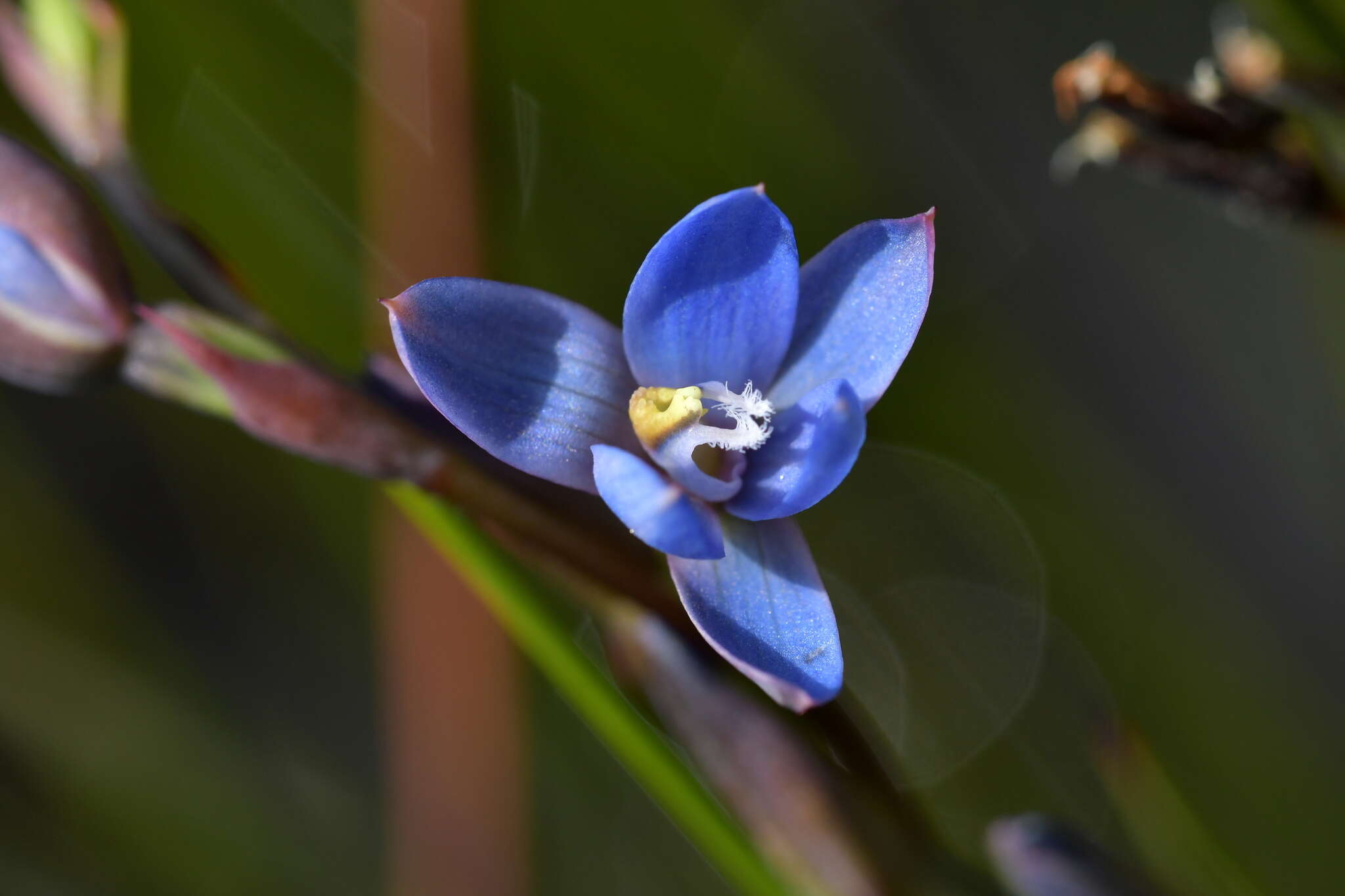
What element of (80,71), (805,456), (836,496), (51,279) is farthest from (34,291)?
(836,496)

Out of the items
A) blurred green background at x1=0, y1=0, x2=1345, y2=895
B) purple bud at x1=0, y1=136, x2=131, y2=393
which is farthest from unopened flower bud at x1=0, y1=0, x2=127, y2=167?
blurred green background at x1=0, y1=0, x2=1345, y2=895

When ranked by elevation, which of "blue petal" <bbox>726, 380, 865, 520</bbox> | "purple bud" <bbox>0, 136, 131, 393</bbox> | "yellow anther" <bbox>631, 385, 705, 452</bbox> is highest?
"purple bud" <bbox>0, 136, 131, 393</bbox>

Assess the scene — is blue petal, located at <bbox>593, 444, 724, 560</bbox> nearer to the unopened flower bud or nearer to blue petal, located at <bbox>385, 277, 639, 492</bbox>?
blue petal, located at <bbox>385, 277, 639, 492</bbox>

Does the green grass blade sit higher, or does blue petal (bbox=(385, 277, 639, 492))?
blue petal (bbox=(385, 277, 639, 492))

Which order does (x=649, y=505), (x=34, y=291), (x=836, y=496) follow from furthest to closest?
1. (x=836, y=496)
2. (x=34, y=291)
3. (x=649, y=505)

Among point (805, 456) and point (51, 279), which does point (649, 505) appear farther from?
point (51, 279)

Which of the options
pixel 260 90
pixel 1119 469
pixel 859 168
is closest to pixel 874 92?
pixel 859 168

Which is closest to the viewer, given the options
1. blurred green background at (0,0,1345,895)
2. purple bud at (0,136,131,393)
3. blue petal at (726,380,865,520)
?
blue petal at (726,380,865,520)

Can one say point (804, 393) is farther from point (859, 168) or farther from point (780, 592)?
point (859, 168)
